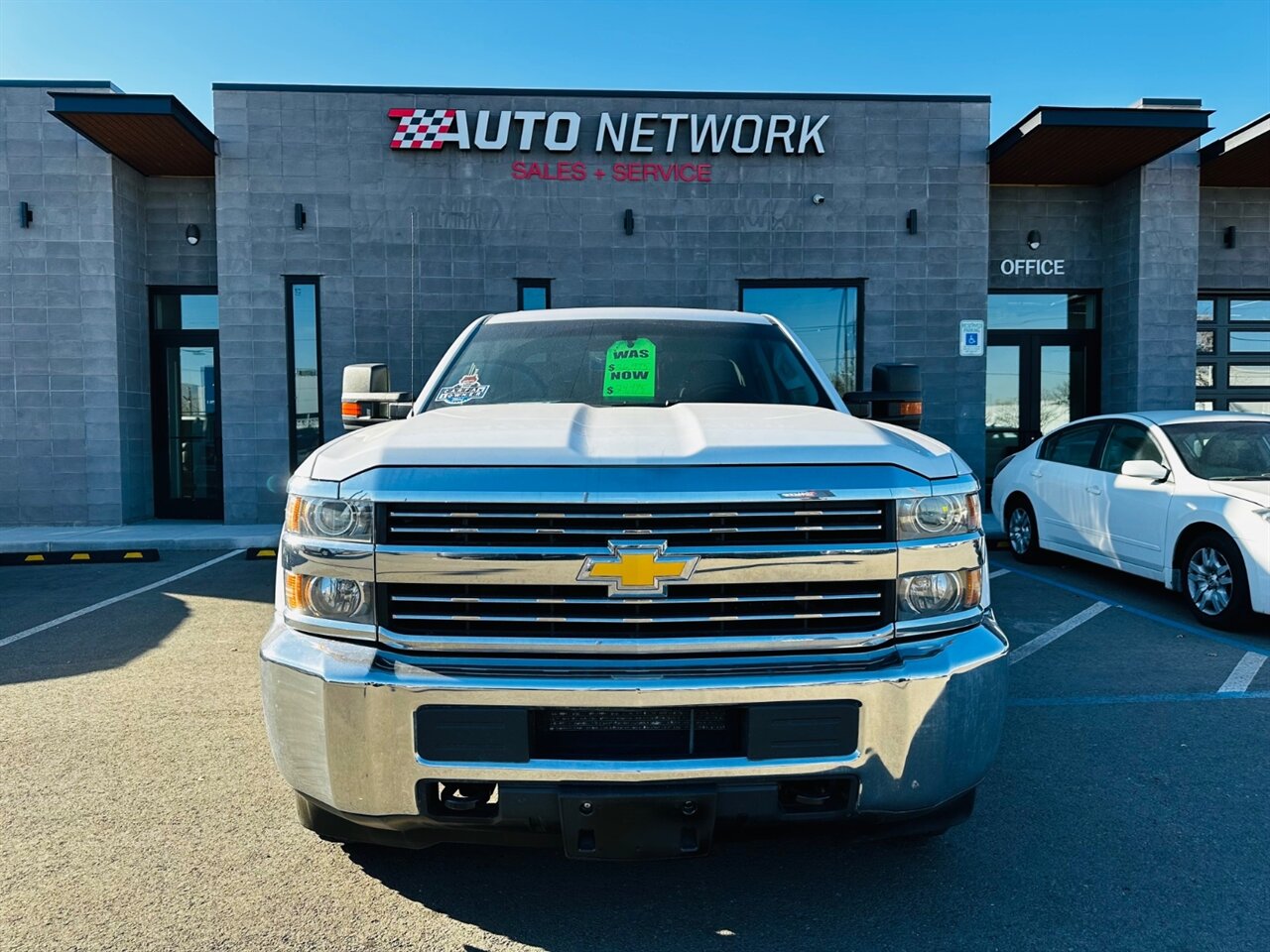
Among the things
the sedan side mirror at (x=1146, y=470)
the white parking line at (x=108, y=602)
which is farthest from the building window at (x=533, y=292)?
the sedan side mirror at (x=1146, y=470)

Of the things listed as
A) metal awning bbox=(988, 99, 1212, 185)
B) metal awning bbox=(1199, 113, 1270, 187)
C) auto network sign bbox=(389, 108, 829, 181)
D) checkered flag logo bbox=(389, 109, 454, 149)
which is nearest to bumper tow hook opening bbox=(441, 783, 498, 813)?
auto network sign bbox=(389, 108, 829, 181)

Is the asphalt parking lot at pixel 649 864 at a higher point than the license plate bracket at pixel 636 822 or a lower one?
lower

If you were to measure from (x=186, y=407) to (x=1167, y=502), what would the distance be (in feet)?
38.6

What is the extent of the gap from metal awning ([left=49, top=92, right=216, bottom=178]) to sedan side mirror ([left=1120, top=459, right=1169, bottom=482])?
10.3 m

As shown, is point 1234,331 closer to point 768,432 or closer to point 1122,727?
point 1122,727

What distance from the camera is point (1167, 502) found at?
6496mm

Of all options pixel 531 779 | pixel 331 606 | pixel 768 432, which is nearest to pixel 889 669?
pixel 768 432

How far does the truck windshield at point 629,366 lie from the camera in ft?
12.6

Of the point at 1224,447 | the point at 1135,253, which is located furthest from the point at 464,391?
the point at 1135,253

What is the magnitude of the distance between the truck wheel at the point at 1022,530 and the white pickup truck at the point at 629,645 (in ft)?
21.3

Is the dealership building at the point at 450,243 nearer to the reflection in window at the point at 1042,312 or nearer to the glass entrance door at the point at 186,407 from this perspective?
the glass entrance door at the point at 186,407

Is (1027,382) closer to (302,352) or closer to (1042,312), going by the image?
(1042,312)

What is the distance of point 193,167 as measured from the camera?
37.2 ft

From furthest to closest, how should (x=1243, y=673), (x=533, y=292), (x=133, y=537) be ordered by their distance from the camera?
(x=533, y=292) < (x=133, y=537) < (x=1243, y=673)
